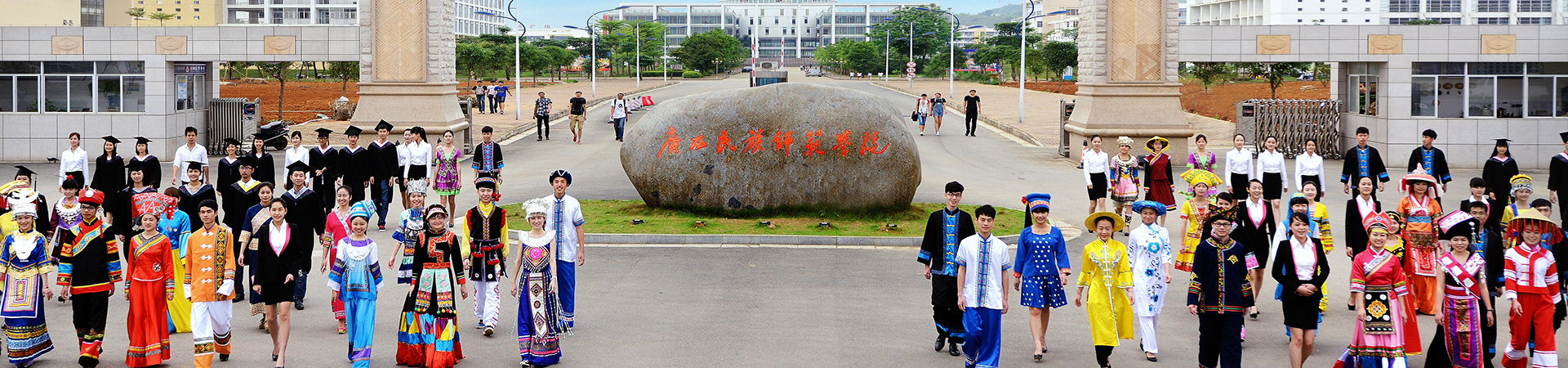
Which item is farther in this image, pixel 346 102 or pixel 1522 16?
pixel 1522 16

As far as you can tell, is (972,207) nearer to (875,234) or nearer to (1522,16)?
(875,234)

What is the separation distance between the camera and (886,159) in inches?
642

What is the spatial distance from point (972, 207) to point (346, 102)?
3081 centimetres

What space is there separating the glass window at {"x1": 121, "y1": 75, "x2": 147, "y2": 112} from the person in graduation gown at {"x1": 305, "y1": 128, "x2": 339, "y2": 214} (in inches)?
542

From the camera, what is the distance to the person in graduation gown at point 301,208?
10898 millimetres

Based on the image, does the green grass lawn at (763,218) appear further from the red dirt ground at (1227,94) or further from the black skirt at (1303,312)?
the red dirt ground at (1227,94)

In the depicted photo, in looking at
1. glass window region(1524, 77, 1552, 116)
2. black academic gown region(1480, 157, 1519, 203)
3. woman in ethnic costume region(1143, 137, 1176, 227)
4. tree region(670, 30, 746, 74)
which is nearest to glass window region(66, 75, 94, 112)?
woman in ethnic costume region(1143, 137, 1176, 227)

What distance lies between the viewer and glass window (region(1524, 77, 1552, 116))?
25.3 m

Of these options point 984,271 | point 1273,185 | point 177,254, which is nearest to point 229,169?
point 177,254

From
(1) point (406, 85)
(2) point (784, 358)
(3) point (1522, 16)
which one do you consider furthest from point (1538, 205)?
(3) point (1522, 16)

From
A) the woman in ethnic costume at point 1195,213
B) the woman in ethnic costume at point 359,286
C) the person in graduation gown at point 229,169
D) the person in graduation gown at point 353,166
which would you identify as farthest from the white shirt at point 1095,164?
the person in graduation gown at point 229,169

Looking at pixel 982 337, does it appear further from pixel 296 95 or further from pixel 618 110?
pixel 296 95

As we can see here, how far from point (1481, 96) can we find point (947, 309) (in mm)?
20919

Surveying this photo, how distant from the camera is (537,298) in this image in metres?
9.05
